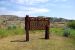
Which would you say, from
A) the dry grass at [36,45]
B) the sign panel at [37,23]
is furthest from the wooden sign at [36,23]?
the dry grass at [36,45]

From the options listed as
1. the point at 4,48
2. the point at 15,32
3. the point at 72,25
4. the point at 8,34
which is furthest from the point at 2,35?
the point at 72,25

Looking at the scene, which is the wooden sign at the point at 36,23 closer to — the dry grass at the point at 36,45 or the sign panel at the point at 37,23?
the sign panel at the point at 37,23

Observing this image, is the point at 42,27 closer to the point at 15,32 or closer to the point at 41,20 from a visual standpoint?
the point at 41,20

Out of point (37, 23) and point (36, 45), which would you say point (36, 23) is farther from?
point (36, 45)

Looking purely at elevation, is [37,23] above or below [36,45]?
above

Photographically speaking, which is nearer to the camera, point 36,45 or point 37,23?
point 36,45

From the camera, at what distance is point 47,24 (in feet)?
78.4

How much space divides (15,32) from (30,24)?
21.1ft

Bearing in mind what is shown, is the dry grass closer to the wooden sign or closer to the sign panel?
the wooden sign

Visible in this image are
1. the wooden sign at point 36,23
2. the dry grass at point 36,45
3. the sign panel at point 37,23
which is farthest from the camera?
the sign panel at point 37,23

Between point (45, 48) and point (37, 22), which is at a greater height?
point (37, 22)

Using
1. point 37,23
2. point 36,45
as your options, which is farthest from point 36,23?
point 36,45

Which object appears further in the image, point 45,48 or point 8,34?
point 8,34

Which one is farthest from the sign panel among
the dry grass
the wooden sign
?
the dry grass
